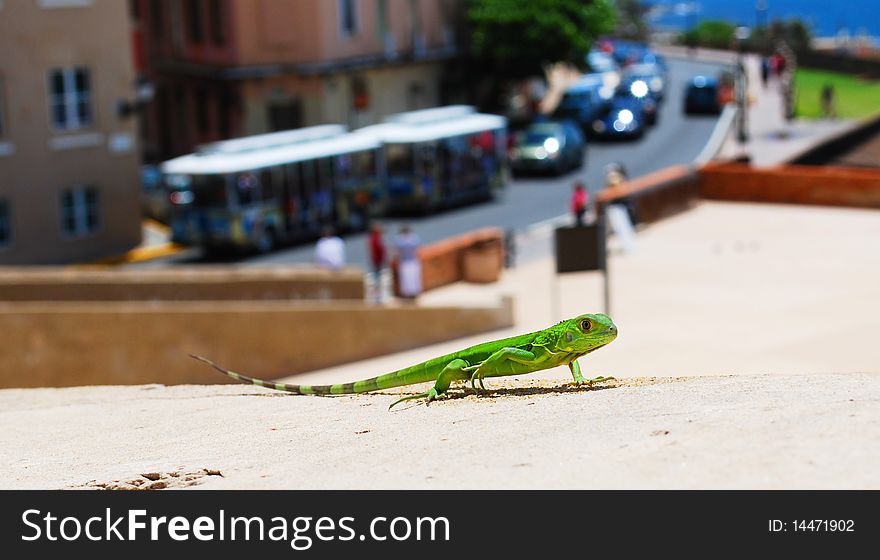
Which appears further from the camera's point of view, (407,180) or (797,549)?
(407,180)

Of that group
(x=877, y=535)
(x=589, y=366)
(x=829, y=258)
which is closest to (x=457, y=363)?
(x=877, y=535)

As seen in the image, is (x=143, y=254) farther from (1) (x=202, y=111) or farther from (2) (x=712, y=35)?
(2) (x=712, y=35)

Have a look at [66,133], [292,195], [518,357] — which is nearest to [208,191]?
[292,195]

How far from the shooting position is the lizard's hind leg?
1045 cm

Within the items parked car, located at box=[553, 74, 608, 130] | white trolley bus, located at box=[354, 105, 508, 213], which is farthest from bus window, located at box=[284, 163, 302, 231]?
parked car, located at box=[553, 74, 608, 130]

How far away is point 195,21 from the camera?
52656 mm

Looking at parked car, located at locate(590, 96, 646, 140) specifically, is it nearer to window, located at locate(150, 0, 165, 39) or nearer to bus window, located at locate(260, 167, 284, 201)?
window, located at locate(150, 0, 165, 39)

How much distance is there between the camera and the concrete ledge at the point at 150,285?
24.2 meters

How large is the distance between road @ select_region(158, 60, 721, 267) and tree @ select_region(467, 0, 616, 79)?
4.46 meters

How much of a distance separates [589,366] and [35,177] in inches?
986

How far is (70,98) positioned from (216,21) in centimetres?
1239

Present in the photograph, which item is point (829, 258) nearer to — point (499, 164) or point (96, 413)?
point (499, 164)

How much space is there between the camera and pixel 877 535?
6.88 metres

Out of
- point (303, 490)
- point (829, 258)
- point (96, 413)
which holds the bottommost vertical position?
point (829, 258)
